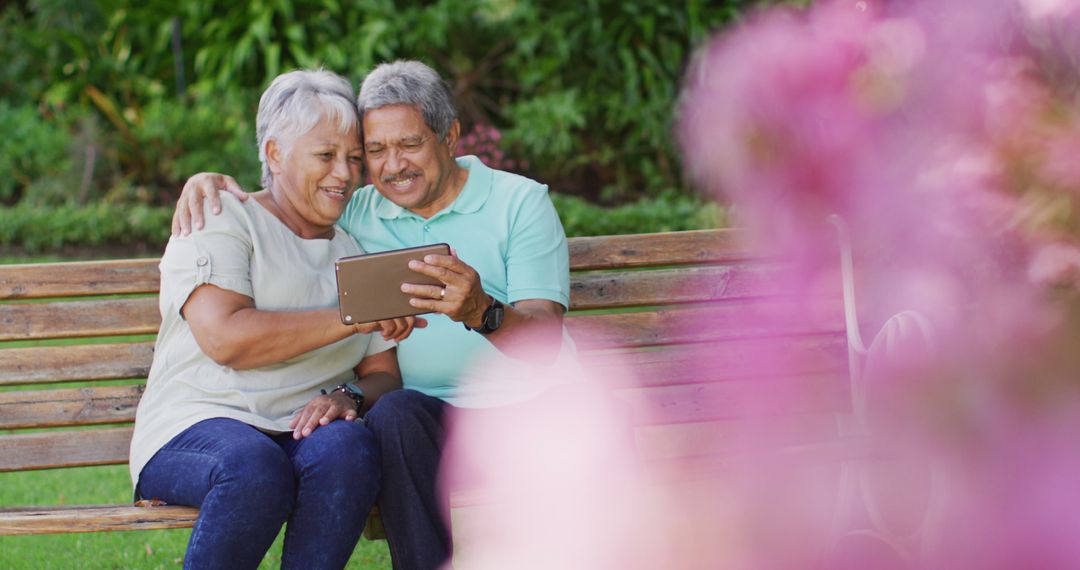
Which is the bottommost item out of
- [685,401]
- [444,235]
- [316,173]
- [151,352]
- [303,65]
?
[685,401]

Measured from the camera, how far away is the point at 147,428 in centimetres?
239

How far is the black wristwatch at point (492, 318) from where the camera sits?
7.43 ft

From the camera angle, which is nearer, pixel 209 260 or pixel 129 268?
pixel 209 260

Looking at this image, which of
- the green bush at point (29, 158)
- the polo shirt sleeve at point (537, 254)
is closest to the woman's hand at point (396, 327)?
the polo shirt sleeve at point (537, 254)

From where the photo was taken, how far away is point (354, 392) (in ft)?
8.02

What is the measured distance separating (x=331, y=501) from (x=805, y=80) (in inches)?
62.9

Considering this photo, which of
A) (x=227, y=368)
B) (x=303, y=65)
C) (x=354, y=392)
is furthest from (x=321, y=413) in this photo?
(x=303, y=65)

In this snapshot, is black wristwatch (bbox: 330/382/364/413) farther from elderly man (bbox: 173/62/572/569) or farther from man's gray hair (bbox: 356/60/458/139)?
man's gray hair (bbox: 356/60/458/139)

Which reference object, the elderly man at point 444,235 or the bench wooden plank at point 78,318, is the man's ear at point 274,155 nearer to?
the elderly man at point 444,235

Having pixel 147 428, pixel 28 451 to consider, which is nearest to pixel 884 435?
pixel 147 428

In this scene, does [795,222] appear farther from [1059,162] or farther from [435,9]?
[435,9]

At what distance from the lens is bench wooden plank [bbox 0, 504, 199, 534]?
7.27ft

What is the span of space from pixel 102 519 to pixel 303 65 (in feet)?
18.1

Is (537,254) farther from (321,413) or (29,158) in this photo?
(29,158)
